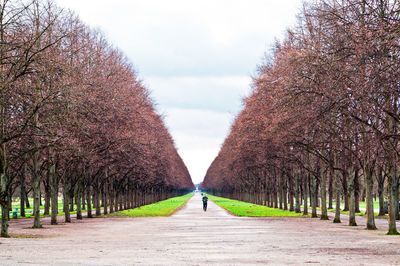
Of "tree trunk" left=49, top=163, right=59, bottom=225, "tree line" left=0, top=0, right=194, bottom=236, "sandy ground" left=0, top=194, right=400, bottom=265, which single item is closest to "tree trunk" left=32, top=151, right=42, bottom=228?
"tree line" left=0, top=0, right=194, bottom=236

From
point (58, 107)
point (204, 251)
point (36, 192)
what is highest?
point (58, 107)

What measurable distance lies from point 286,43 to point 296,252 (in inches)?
1212

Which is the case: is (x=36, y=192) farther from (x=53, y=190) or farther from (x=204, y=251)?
(x=204, y=251)

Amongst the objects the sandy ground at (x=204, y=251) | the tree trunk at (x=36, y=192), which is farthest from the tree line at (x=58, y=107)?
the sandy ground at (x=204, y=251)

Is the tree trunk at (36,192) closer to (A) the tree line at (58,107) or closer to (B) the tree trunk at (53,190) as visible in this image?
(A) the tree line at (58,107)

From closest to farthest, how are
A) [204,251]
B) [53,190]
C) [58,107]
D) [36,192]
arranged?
[204,251]
[58,107]
[36,192]
[53,190]

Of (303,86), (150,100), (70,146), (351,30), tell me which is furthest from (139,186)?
(351,30)

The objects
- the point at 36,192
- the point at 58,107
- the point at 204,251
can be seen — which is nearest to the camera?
the point at 204,251

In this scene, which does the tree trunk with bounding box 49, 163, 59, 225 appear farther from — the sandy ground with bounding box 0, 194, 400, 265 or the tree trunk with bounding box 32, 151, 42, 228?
the sandy ground with bounding box 0, 194, 400, 265

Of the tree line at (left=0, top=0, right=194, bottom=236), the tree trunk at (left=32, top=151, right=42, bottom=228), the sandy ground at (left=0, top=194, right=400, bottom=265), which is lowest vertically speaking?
the sandy ground at (left=0, top=194, right=400, bottom=265)

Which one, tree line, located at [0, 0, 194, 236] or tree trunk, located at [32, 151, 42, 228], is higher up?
tree line, located at [0, 0, 194, 236]

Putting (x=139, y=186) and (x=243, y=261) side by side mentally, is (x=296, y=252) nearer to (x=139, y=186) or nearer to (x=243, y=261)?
(x=243, y=261)

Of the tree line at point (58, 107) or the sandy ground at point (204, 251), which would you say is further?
the tree line at point (58, 107)

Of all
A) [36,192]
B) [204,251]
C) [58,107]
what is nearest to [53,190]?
[36,192]
